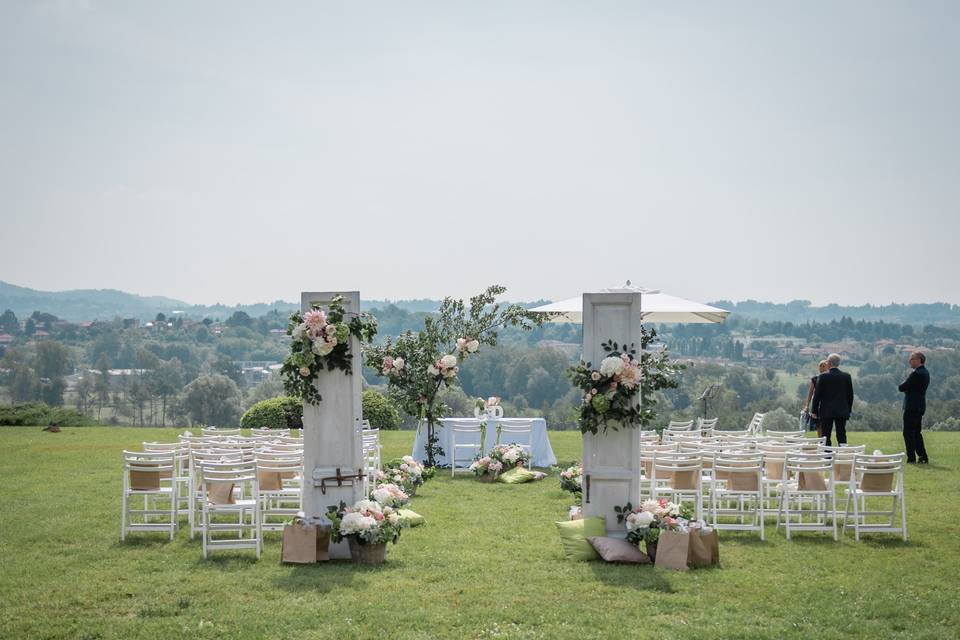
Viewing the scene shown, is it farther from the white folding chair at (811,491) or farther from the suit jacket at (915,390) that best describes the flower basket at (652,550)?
the suit jacket at (915,390)

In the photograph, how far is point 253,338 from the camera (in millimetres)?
64062

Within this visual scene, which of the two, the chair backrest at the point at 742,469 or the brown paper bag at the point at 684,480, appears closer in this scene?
the chair backrest at the point at 742,469

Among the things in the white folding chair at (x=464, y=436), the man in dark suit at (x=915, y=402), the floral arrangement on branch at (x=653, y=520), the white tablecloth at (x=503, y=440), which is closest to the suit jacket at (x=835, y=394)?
the man in dark suit at (x=915, y=402)

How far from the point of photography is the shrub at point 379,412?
19.5 meters

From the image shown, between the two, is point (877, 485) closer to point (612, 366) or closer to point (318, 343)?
point (612, 366)

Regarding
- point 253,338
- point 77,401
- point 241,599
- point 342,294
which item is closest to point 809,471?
point 342,294

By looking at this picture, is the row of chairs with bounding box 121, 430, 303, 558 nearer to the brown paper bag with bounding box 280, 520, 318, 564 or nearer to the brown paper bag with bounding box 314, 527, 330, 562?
the brown paper bag with bounding box 280, 520, 318, 564

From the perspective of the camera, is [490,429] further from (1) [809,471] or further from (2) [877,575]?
(2) [877,575]

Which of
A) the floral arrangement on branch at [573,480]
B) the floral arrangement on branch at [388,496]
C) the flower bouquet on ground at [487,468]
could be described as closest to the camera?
the floral arrangement on branch at [388,496]

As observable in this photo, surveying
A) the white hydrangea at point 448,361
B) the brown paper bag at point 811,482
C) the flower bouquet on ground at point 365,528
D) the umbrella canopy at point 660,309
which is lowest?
the flower bouquet on ground at point 365,528

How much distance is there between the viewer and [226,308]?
9831cm

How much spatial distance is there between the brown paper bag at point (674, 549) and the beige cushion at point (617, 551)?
8.8 inches

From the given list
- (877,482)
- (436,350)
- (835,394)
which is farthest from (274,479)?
(835,394)

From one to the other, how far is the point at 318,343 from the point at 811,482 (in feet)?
18.5
